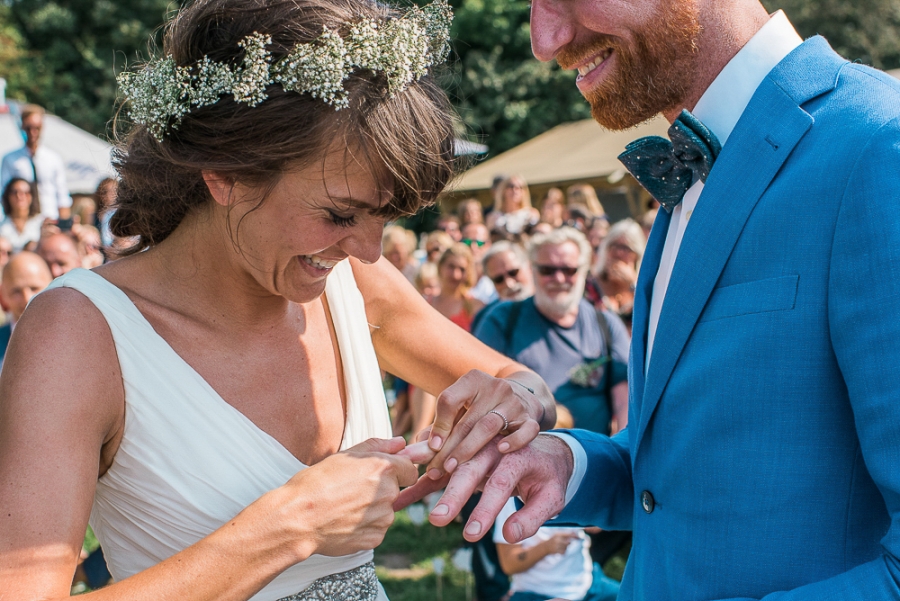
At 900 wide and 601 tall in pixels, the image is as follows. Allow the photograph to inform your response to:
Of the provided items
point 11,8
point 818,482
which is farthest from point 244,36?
point 11,8

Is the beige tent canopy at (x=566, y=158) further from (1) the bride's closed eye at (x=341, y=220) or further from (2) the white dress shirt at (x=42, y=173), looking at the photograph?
(1) the bride's closed eye at (x=341, y=220)

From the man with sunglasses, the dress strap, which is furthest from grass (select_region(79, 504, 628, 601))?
the dress strap

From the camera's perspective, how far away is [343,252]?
6.76ft

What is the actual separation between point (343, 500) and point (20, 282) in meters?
4.16

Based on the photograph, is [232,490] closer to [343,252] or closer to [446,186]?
[343,252]

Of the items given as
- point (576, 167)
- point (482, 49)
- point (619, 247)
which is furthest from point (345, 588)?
point (482, 49)

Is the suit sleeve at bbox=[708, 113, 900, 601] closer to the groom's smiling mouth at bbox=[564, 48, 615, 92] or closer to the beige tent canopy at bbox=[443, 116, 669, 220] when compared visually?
the groom's smiling mouth at bbox=[564, 48, 615, 92]

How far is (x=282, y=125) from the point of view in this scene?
1.91 meters

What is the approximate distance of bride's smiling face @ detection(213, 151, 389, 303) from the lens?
1.94 metres

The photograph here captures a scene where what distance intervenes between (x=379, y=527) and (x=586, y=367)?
3091mm

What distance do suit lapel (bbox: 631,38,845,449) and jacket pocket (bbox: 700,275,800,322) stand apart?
0.07ft

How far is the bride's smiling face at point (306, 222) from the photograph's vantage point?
194cm

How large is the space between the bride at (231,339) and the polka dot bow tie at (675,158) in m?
0.52

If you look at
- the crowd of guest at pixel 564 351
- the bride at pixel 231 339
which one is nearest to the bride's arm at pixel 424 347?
the bride at pixel 231 339
